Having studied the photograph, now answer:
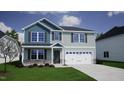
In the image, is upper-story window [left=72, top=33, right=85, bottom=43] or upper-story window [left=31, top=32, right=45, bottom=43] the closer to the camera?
upper-story window [left=31, top=32, right=45, bottom=43]

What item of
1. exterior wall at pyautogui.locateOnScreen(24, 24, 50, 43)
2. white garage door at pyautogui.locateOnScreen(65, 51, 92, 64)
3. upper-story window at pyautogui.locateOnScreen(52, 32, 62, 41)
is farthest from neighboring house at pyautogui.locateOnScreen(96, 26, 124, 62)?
exterior wall at pyautogui.locateOnScreen(24, 24, 50, 43)

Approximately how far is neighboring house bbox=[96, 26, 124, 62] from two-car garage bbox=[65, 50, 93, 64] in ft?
13.7

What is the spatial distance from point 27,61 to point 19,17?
8776 millimetres

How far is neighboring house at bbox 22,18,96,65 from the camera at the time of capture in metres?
22.4

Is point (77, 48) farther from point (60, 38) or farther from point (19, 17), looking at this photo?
point (19, 17)

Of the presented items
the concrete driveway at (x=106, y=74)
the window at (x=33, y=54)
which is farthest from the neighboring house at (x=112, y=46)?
the window at (x=33, y=54)

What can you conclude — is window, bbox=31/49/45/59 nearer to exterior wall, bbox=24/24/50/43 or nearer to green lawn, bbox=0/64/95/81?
exterior wall, bbox=24/24/50/43

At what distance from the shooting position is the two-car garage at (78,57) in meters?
23.7

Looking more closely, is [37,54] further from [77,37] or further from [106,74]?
[106,74]

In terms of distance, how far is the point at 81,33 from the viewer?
79.8 ft
